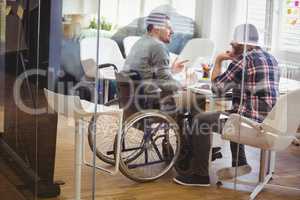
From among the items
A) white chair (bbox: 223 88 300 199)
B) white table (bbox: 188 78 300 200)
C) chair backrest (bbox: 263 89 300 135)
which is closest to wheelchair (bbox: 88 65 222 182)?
white table (bbox: 188 78 300 200)

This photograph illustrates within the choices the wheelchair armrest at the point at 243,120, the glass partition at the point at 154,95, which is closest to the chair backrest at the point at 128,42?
the glass partition at the point at 154,95

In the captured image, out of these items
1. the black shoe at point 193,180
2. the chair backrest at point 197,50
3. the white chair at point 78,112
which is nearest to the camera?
the white chair at point 78,112

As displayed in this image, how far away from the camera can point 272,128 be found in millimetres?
3262

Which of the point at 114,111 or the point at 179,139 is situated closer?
the point at 114,111

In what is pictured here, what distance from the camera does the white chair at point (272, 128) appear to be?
3191 mm

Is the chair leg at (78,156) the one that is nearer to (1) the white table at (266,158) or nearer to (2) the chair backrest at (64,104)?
(2) the chair backrest at (64,104)

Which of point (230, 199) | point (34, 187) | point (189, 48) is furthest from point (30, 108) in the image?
point (230, 199)

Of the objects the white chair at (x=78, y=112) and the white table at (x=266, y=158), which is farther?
the white table at (x=266, y=158)

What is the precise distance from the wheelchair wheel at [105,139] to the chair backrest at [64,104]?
14cm

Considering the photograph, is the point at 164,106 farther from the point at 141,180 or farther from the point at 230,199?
the point at 230,199

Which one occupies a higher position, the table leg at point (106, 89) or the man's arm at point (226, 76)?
the man's arm at point (226, 76)

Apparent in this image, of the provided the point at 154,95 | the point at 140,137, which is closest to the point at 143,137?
the point at 140,137

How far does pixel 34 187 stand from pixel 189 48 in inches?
54.3

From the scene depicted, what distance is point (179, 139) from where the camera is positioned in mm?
3533
